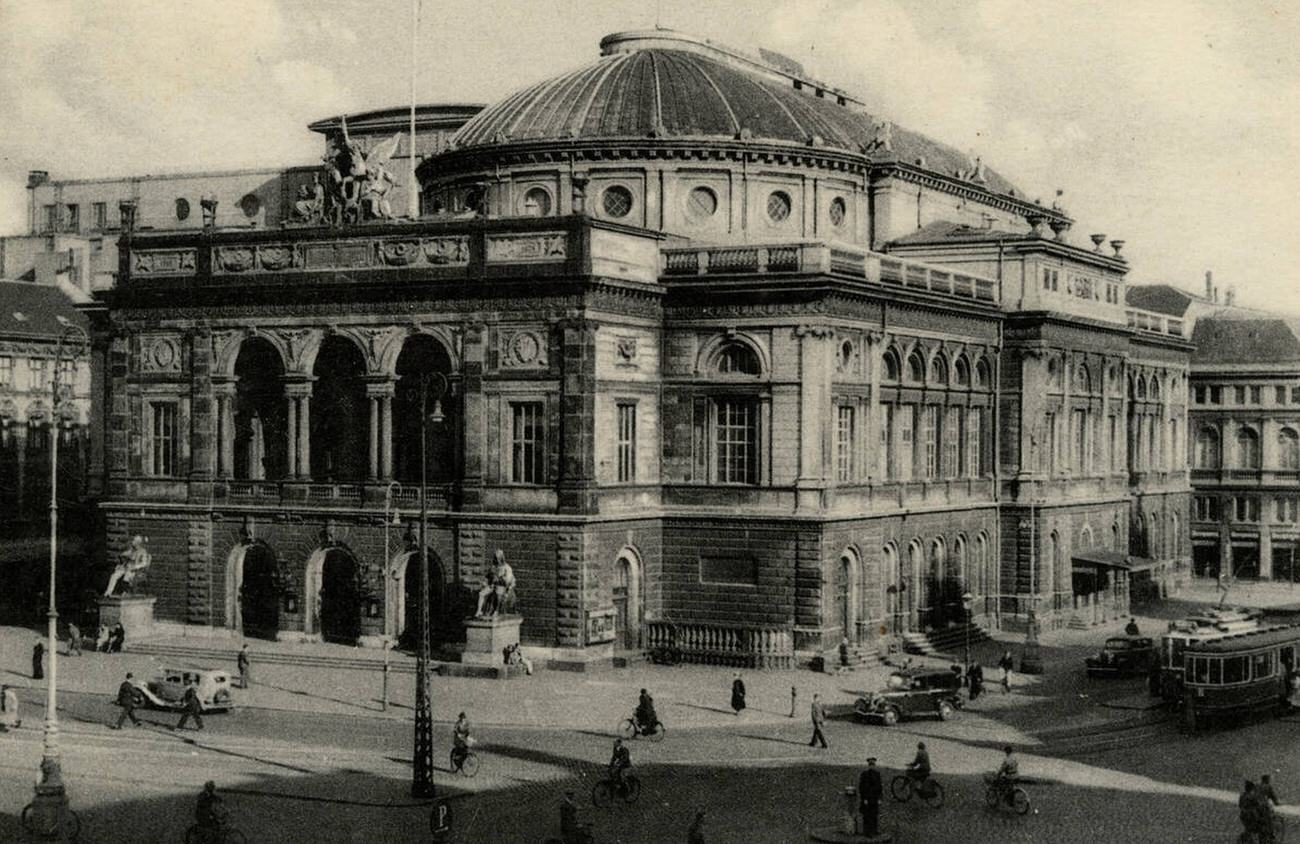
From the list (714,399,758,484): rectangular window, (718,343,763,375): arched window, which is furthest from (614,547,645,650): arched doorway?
(718,343,763,375): arched window

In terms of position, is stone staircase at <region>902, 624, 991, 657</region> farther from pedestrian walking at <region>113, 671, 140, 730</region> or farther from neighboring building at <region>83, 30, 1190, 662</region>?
pedestrian walking at <region>113, 671, 140, 730</region>

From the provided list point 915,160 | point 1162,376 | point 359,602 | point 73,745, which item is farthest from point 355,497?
point 1162,376

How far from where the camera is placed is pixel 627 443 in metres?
56.5

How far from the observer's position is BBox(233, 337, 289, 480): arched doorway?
60.6 metres

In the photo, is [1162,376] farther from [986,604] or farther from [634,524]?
[634,524]

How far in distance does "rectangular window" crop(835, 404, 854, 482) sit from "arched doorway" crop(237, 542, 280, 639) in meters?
20.5

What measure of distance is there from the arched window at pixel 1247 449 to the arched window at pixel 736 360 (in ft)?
178

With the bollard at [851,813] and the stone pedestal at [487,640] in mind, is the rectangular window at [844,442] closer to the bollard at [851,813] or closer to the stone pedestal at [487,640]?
the stone pedestal at [487,640]

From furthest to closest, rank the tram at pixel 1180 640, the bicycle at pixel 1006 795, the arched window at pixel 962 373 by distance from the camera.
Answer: the arched window at pixel 962 373 < the tram at pixel 1180 640 < the bicycle at pixel 1006 795

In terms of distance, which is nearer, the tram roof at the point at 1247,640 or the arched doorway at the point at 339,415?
the tram roof at the point at 1247,640

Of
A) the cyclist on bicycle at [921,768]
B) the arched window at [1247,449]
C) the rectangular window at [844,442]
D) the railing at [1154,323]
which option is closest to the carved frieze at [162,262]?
the rectangular window at [844,442]

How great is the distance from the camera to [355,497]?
191ft

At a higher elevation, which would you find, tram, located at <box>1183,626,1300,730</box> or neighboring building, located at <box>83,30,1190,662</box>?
neighboring building, located at <box>83,30,1190,662</box>

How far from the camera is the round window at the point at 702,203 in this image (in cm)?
6506
